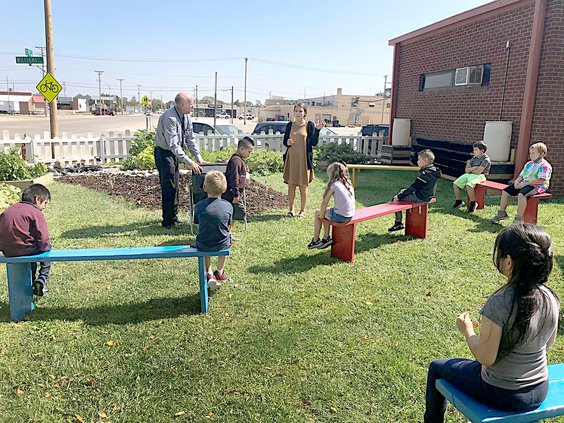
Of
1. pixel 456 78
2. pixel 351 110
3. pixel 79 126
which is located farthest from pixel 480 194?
pixel 351 110

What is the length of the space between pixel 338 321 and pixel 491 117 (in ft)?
29.1

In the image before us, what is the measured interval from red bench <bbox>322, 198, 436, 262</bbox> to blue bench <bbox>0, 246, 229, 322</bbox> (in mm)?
1810

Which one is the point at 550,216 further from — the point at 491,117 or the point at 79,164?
the point at 79,164

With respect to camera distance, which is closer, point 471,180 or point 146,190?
point 471,180

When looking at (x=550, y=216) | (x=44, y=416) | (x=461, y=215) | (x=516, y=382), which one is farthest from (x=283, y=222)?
(x=516, y=382)

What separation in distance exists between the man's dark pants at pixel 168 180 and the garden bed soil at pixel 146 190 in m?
1.29

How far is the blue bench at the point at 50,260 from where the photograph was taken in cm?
421

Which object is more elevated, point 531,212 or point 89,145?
point 89,145

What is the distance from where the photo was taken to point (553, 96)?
9.73 meters

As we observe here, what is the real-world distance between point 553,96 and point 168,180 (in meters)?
7.89

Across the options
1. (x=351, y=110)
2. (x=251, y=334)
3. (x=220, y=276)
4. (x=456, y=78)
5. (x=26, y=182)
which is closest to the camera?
(x=251, y=334)

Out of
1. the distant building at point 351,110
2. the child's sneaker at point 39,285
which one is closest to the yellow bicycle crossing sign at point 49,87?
the child's sneaker at point 39,285

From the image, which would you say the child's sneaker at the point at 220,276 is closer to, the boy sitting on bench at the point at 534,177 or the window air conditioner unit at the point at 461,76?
the boy sitting on bench at the point at 534,177

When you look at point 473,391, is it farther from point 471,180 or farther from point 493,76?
point 493,76
